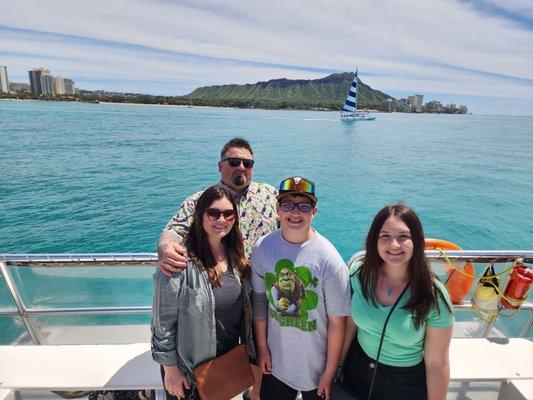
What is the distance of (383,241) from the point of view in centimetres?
171

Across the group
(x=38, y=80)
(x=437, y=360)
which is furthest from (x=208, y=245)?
(x=38, y=80)

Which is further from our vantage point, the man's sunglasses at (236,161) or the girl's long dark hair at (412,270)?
the man's sunglasses at (236,161)

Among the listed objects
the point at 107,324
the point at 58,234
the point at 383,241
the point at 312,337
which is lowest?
the point at 58,234

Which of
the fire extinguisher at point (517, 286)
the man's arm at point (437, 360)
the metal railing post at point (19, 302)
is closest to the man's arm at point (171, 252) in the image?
the man's arm at point (437, 360)

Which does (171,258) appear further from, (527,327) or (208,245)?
(527,327)

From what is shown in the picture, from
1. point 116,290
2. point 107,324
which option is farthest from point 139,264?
point 107,324

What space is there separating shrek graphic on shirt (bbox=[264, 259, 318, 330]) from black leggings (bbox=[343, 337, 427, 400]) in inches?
13.7

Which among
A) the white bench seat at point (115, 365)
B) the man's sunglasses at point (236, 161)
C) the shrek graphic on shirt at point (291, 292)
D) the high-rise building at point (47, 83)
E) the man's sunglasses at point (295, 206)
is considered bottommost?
the white bench seat at point (115, 365)

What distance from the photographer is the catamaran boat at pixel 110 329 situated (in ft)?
7.14

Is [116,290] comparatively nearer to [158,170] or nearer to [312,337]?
[312,337]

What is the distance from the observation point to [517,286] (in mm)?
2592

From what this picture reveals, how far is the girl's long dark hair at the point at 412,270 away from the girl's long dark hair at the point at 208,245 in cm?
65

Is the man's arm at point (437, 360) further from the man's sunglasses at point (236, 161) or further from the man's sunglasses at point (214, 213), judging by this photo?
the man's sunglasses at point (236, 161)

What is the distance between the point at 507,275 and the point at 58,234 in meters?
12.0
